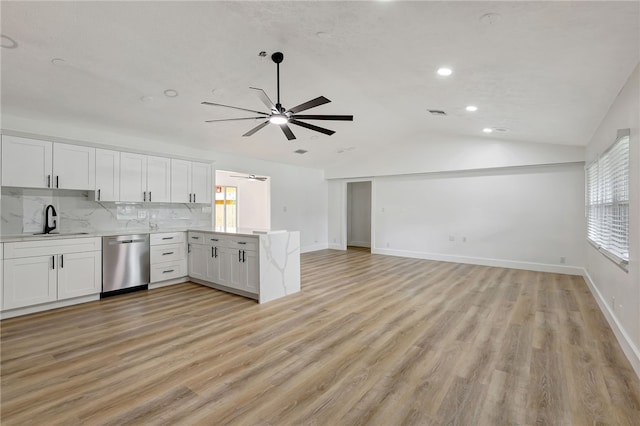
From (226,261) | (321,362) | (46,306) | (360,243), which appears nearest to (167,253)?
(226,261)

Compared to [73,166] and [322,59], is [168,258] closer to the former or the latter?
[73,166]

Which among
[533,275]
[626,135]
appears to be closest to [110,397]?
[626,135]

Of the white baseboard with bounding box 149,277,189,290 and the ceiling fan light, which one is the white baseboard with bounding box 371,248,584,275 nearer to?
the white baseboard with bounding box 149,277,189,290

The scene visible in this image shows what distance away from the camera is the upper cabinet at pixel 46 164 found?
3867 mm

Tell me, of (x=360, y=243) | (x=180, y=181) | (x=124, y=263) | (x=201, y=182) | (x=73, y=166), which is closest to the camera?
(x=73, y=166)

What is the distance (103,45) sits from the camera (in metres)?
2.90

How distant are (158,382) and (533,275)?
6.49 metres

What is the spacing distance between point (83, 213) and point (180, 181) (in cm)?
154

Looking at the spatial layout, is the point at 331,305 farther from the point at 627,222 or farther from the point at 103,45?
the point at 103,45

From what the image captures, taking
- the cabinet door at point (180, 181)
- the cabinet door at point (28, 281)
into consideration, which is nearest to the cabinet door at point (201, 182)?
the cabinet door at point (180, 181)

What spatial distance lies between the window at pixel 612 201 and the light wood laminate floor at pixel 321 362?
0.90 meters

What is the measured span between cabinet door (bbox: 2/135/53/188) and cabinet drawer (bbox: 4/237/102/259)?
2.58 ft

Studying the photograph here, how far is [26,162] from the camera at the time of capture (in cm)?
397

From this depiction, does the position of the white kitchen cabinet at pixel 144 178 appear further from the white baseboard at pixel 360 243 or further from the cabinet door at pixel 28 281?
the white baseboard at pixel 360 243
